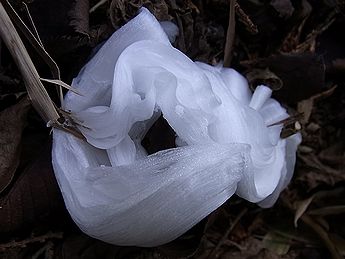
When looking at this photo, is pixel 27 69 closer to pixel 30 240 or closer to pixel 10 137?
pixel 10 137

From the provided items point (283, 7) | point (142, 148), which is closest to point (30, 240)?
point (142, 148)

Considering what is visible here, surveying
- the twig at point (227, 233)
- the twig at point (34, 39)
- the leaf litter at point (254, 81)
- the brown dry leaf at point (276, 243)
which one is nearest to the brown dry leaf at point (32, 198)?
the leaf litter at point (254, 81)

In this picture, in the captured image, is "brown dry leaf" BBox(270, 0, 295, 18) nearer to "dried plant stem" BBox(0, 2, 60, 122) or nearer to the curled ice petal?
the curled ice petal

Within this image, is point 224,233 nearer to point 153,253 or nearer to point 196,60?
point 153,253

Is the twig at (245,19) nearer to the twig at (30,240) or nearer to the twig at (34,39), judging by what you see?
the twig at (34,39)

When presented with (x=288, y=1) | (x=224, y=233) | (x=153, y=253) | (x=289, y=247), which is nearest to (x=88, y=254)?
(x=153, y=253)
